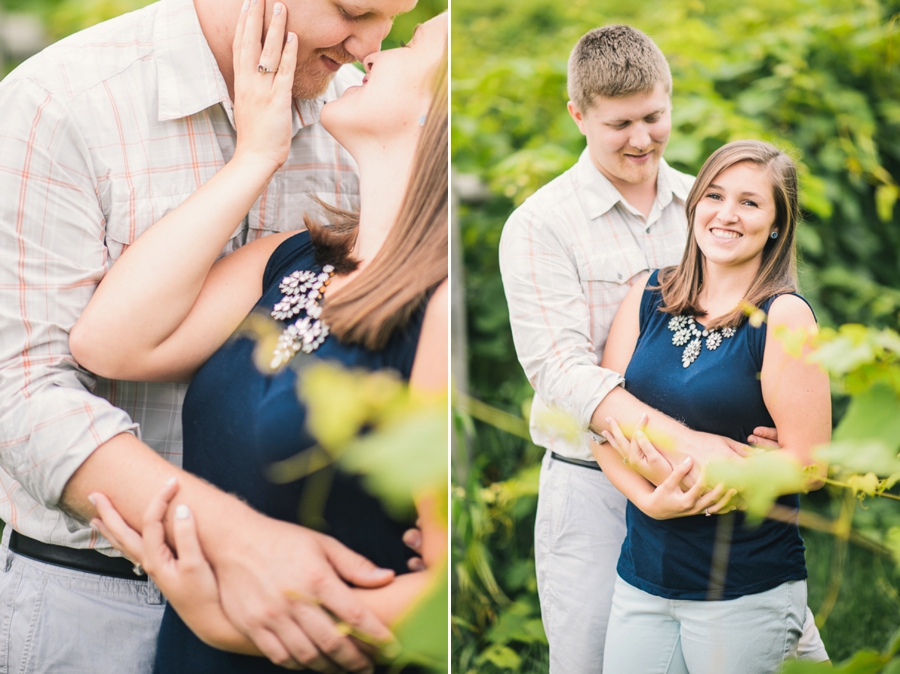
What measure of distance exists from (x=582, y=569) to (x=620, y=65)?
830mm

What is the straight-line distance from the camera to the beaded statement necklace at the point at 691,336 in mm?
1223

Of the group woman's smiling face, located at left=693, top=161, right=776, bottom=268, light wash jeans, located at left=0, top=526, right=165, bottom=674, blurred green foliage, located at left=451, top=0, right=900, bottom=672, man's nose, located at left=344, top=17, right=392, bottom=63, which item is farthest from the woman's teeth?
light wash jeans, located at left=0, top=526, right=165, bottom=674

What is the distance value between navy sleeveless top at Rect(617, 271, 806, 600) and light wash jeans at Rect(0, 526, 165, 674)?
2.44 ft

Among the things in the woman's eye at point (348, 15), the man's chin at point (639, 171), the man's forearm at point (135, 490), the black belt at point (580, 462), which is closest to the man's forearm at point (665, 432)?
the black belt at point (580, 462)

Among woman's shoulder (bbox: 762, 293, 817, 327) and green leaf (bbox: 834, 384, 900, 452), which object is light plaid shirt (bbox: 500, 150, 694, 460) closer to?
woman's shoulder (bbox: 762, 293, 817, 327)

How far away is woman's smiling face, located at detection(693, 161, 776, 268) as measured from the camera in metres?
1.21

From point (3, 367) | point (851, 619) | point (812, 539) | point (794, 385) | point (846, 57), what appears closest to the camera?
point (3, 367)

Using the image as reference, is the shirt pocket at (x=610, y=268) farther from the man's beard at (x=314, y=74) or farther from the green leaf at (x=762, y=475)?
the green leaf at (x=762, y=475)

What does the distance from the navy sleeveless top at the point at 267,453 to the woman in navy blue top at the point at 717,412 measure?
39 cm

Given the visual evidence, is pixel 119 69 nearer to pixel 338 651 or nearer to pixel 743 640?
pixel 338 651

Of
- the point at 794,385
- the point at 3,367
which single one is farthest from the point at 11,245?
the point at 794,385

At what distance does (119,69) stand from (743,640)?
48.2 inches

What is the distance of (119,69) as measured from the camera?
1.12 meters

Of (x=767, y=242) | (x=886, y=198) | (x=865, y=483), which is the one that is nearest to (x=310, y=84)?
(x=767, y=242)
